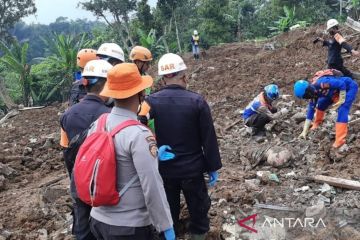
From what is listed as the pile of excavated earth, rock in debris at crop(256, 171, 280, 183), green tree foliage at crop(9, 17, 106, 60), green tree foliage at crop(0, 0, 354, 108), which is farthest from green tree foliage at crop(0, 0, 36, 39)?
green tree foliage at crop(9, 17, 106, 60)

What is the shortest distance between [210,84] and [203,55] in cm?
635

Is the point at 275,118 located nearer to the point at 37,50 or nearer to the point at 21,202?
the point at 21,202

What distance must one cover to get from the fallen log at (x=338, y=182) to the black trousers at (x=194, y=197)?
198 cm

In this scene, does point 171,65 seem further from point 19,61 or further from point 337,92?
point 19,61

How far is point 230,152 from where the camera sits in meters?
6.86

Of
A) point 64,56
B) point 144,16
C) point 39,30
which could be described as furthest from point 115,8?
point 39,30

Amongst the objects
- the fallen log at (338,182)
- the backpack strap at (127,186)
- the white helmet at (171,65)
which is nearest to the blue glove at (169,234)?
the backpack strap at (127,186)

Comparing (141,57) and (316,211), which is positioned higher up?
(141,57)

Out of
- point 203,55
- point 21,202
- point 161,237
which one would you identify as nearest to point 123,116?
point 161,237

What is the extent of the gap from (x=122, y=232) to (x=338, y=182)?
127 inches

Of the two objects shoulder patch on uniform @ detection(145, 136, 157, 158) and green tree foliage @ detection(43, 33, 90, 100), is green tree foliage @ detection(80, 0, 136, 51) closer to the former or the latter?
green tree foliage @ detection(43, 33, 90, 100)

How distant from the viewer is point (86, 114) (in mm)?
3209

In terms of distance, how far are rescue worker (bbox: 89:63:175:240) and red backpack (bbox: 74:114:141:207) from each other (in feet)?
0.14

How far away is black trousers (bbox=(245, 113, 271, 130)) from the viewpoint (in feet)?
22.7
